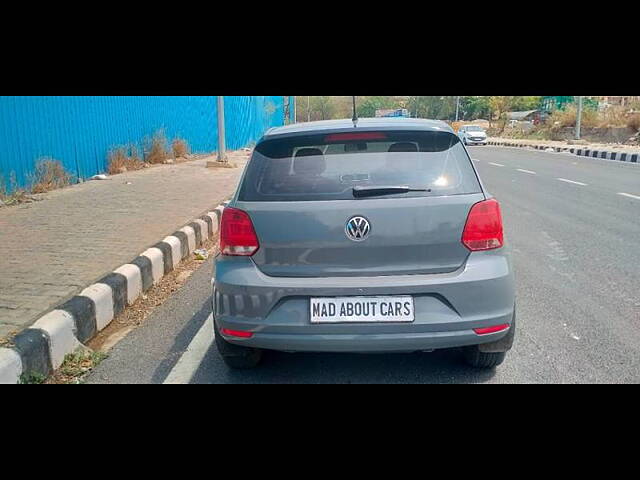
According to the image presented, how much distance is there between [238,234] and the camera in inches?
115

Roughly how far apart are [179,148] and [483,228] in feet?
46.9

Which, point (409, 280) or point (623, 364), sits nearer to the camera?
point (409, 280)

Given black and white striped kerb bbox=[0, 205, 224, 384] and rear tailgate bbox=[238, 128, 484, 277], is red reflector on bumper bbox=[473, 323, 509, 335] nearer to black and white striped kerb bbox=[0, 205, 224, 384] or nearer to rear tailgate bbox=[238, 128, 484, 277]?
rear tailgate bbox=[238, 128, 484, 277]

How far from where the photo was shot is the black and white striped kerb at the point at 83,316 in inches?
123

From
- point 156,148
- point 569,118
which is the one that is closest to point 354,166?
point 156,148

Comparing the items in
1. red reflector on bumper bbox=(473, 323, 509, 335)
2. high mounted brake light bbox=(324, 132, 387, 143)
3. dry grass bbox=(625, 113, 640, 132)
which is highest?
high mounted brake light bbox=(324, 132, 387, 143)

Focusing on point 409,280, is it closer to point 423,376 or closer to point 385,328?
point 385,328

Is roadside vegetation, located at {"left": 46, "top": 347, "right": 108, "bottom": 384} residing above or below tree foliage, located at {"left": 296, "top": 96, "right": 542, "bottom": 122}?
below

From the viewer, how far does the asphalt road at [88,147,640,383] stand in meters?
3.14

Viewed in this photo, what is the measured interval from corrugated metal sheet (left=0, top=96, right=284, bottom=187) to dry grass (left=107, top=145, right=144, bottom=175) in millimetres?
159

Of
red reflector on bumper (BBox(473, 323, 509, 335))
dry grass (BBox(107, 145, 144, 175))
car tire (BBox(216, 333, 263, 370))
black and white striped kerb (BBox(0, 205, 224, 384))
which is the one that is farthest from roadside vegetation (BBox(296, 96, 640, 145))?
red reflector on bumper (BBox(473, 323, 509, 335))

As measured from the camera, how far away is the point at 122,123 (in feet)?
40.5
